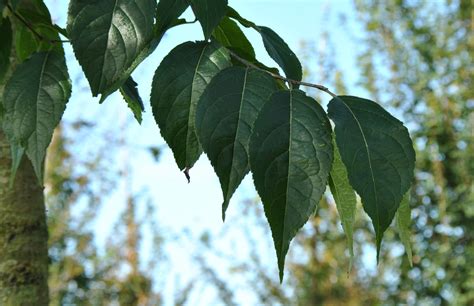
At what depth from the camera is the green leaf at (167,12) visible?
2.30 feet

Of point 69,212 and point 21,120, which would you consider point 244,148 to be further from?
point 69,212

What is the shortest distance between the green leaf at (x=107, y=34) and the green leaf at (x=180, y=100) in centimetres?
3

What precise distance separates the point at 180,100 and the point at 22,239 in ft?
2.27

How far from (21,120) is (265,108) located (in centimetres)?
22

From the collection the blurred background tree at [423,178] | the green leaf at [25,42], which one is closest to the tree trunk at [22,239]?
the green leaf at [25,42]

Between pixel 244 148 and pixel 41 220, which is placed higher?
pixel 244 148

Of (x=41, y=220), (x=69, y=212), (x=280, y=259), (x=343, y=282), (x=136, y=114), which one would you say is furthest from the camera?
(x=69, y=212)

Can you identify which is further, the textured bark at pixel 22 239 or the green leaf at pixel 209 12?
the textured bark at pixel 22 239

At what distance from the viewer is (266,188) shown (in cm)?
60

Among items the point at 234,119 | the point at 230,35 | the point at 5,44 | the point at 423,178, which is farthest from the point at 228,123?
the point at 423,178

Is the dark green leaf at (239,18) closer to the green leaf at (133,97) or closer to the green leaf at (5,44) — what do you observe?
the green leaf at (133,97)

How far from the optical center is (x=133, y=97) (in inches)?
33.4

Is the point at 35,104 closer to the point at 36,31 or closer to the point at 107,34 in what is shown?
the point at 107,34

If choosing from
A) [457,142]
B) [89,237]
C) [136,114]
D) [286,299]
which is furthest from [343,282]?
[136,114]
